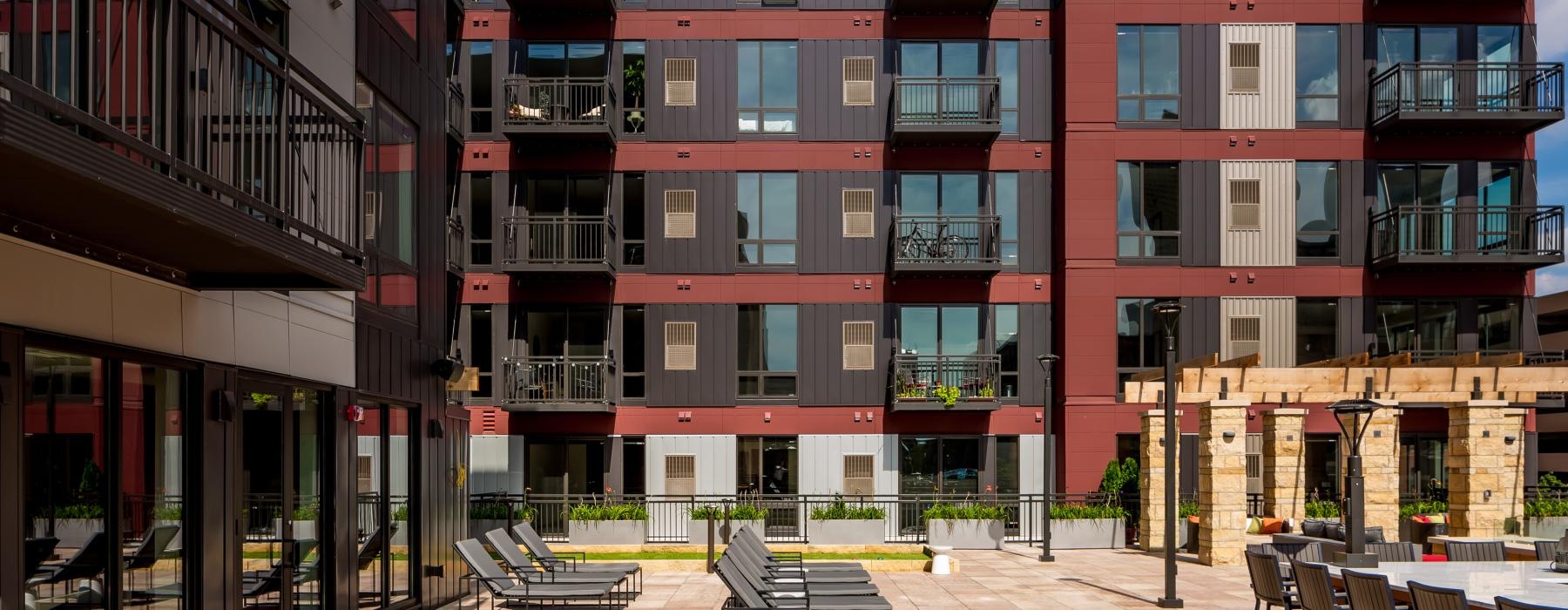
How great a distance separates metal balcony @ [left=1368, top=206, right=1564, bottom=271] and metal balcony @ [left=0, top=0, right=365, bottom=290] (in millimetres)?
24392

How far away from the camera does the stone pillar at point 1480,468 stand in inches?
895

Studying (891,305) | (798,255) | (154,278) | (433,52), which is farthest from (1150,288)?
(154,278)

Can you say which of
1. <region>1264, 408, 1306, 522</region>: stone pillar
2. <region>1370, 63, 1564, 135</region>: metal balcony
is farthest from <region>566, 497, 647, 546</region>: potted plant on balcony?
<region>1370, 63, 1564, 135</region>: metal balcony

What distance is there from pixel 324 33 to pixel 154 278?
13.0 ft

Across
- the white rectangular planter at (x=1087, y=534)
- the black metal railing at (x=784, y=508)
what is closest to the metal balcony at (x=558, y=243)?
the black metal railing at (x=784, y=508)

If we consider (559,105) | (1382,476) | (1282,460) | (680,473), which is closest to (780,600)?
(1282,460)

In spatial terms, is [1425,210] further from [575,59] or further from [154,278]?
[154,278]

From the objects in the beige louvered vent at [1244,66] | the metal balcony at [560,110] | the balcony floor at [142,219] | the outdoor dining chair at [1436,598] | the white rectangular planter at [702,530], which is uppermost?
the beige louvered vent at [1244,66]

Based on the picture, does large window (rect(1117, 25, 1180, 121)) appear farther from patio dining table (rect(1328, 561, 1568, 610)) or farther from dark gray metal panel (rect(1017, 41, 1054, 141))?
patio dining table (rect(1328, 561, 1568, 610))

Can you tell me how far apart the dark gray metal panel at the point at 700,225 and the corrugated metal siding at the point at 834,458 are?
14.9ft

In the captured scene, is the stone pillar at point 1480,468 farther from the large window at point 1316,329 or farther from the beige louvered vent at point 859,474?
the beige louvered vent at point 859,474

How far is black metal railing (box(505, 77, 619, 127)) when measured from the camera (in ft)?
89.1

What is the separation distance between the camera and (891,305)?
28031mm

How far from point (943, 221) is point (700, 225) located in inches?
222
